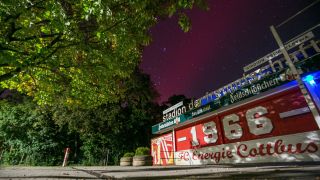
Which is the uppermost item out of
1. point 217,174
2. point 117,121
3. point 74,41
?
point 117,121

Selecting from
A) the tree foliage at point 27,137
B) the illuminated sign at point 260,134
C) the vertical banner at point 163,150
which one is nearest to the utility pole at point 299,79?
the illuminated sign at point 260,134

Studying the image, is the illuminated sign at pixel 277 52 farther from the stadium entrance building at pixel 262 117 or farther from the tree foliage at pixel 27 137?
the tree foliage at pixel 27 137

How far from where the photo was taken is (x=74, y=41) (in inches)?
288

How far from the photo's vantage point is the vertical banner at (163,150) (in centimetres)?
1858

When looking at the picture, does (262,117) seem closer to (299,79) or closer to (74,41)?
(299,79)

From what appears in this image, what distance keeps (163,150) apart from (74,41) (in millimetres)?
15062

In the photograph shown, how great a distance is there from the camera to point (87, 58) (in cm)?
1004

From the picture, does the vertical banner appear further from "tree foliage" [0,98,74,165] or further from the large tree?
"tree foliage" [0,98,74,165]

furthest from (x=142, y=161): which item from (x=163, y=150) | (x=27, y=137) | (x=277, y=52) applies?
(x=27, y=137)

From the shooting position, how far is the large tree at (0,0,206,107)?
5570 mm

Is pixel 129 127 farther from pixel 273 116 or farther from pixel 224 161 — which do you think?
pixel 273 116

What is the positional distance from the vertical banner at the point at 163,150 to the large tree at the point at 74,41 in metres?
8.83

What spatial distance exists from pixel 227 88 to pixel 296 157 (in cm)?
488

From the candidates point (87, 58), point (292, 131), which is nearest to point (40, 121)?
point (87, 58)
